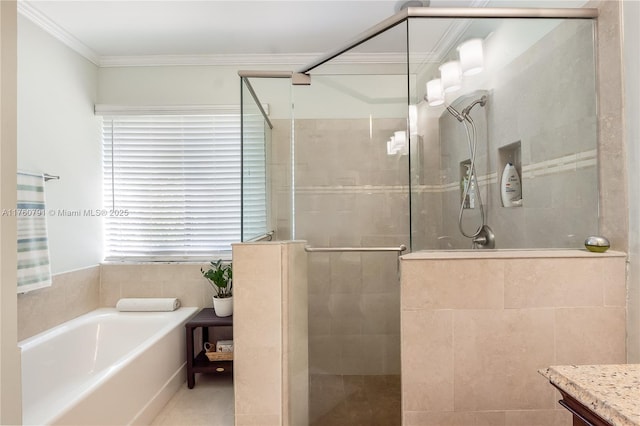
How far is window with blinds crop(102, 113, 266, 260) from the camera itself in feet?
8.42

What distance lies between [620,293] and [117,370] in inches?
87.9

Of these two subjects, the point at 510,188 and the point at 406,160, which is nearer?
the point at 510,188

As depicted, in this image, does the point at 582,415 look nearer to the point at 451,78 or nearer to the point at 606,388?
the point at 606,388

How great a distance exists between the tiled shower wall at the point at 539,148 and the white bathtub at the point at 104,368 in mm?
1629

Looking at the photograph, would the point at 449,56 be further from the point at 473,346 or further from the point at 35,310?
the point at 35,310

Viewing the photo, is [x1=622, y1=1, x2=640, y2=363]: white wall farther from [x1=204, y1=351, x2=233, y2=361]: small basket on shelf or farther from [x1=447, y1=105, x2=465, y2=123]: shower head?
[x1=204, y1=351, x2=233, y2=361]: small basket on shelf

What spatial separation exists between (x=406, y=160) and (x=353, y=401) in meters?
1.36

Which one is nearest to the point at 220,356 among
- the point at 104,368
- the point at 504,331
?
the point at 104,368

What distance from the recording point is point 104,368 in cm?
203

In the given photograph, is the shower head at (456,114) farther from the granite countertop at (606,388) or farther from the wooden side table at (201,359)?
the wooden side table at (201,359)

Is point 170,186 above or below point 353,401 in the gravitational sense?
above

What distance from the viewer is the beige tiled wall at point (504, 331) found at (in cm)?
128

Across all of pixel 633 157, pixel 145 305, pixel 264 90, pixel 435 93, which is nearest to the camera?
pixel 633 157

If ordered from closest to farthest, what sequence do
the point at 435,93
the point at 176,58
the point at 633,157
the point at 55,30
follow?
the point at 633,157 < the point at 435,93 < the point at 55,30 < the point at 176,58
